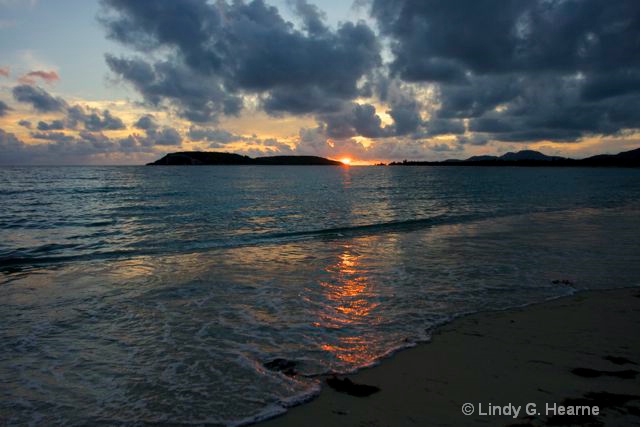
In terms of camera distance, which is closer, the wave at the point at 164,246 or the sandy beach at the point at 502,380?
the sandy beach at the point at 502,380

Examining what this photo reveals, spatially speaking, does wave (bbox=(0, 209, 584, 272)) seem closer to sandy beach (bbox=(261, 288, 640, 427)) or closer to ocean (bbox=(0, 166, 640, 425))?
ocean (bbox=(0, 166, 640, 425))

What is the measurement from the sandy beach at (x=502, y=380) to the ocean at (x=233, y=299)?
543 mm

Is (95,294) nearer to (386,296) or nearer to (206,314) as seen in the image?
(206,314)

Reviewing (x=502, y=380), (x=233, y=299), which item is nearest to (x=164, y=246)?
(x=233, y=299)

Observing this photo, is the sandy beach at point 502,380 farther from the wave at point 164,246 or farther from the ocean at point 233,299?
the wave at point 164,246

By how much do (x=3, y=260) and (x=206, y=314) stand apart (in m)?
13.0

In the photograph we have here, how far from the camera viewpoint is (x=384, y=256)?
17.0 m

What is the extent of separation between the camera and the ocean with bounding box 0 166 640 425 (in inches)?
244

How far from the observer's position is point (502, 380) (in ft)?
20.6

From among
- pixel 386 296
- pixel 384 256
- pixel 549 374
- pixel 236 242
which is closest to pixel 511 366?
pixel 549 374

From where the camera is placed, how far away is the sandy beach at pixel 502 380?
532 cm

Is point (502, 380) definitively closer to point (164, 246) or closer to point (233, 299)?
point (233, 299)

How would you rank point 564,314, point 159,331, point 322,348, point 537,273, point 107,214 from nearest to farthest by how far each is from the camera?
point 322,348
point 159,331
point 564,314
point 537,273
point 107,214

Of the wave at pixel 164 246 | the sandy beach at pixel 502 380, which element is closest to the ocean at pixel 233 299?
the wave at pixel 164 246
